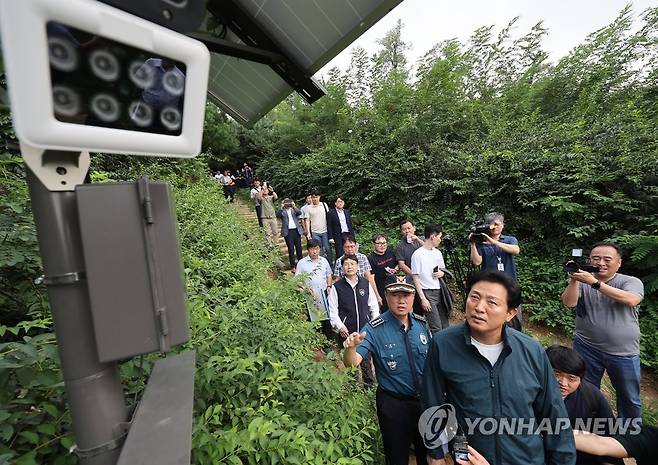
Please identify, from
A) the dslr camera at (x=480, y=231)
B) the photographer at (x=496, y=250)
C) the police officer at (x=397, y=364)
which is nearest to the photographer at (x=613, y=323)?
the photographer at (x=496, y=250)

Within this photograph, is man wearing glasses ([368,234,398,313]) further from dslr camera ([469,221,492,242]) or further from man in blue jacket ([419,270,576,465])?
man in blue jacket ([419,270,576,465])

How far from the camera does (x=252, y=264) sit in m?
4.17

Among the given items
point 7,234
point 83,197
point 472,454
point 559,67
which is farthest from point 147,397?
point 559,67

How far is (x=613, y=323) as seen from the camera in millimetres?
2908

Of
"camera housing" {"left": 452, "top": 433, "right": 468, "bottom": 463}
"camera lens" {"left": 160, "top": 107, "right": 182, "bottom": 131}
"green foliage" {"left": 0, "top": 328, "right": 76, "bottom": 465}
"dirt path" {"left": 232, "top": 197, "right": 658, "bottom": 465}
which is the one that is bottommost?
"dirt path" {"left": 232, "top": 197, "right": 658, "bottom": 465}

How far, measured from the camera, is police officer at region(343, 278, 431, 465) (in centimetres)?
240

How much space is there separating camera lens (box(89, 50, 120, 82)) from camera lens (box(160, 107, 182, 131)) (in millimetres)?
109

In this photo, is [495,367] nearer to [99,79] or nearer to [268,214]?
[99,79]

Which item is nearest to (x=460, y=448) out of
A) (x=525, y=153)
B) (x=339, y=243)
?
(x=339, y=243)

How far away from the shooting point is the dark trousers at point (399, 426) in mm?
2391

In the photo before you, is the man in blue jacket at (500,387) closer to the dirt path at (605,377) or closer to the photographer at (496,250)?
the dirt path at (605,377)

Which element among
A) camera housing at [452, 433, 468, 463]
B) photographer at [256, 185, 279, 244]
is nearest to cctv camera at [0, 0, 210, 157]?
camera housing at [452, 433, 468, 463]

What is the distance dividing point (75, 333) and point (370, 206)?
9.54 metres

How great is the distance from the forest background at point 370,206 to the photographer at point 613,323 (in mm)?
2429
